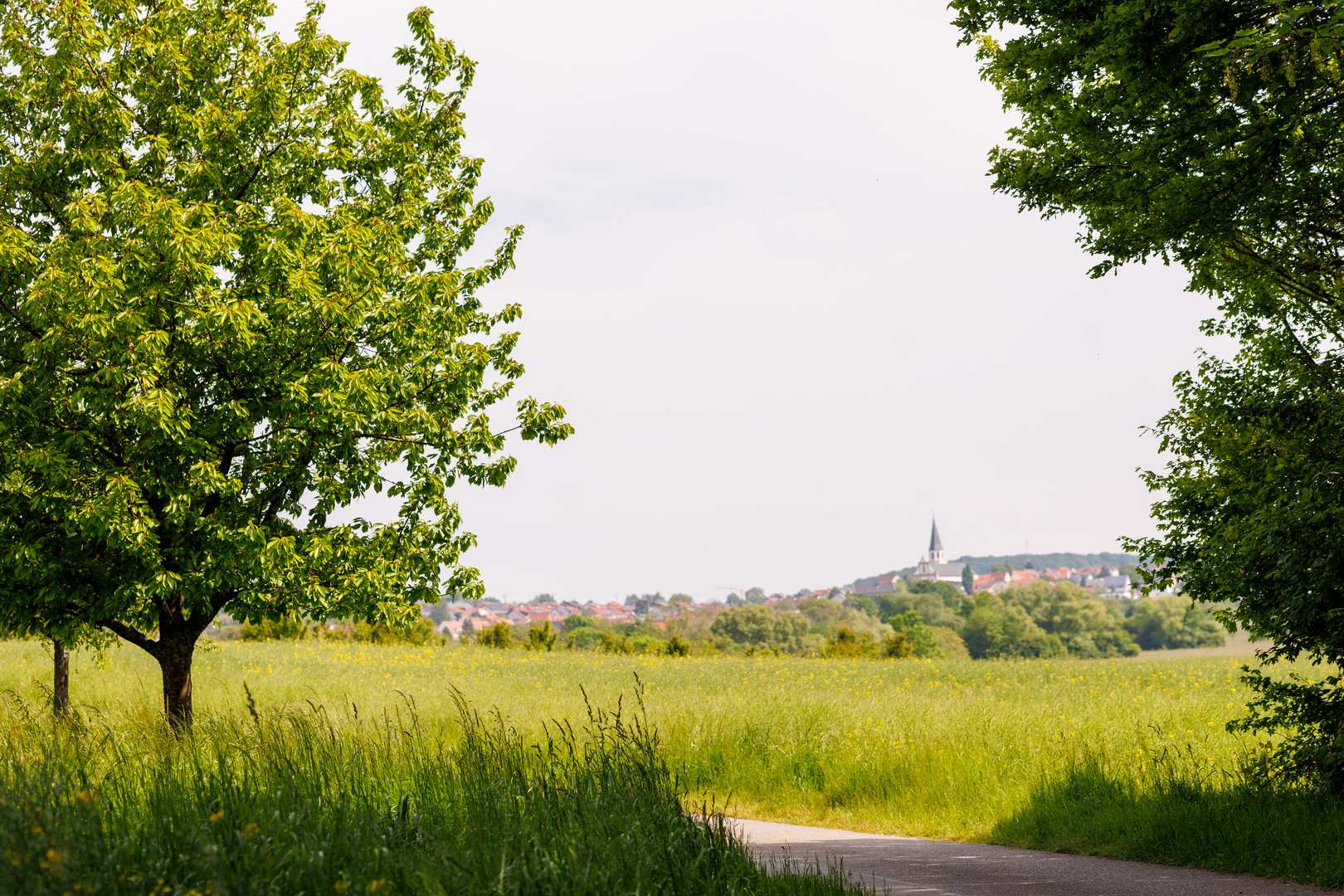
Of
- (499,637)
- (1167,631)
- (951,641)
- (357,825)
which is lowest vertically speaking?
(1167,631)

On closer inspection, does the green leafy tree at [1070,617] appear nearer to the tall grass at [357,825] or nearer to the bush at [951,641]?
the bush at [951,641]

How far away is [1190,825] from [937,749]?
3.50m

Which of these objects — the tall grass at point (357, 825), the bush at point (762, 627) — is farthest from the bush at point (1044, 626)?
the tall grass at point (357, 825)

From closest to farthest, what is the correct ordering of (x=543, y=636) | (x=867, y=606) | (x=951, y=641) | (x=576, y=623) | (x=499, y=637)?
(x=543, y=636), (x=499, y=637), (x=951, y=641), (x=576, y=623), (x=867, y=606)

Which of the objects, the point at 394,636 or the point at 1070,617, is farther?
the point at 1070,617

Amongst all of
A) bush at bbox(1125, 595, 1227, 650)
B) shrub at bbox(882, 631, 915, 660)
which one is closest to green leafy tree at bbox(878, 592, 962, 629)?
bush at bbox(1125, 595, 1227, 650)

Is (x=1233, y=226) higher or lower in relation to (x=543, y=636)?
higher

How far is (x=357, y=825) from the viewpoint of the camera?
17.3ft

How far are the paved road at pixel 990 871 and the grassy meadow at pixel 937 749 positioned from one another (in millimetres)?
390

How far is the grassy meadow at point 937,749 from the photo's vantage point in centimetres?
815

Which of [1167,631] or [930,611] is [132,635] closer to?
[1167,631]

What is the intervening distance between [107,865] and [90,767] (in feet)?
10.9

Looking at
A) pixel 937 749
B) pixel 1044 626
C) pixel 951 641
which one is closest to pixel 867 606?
pixel 1044 626

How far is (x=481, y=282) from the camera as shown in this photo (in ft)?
39.6
